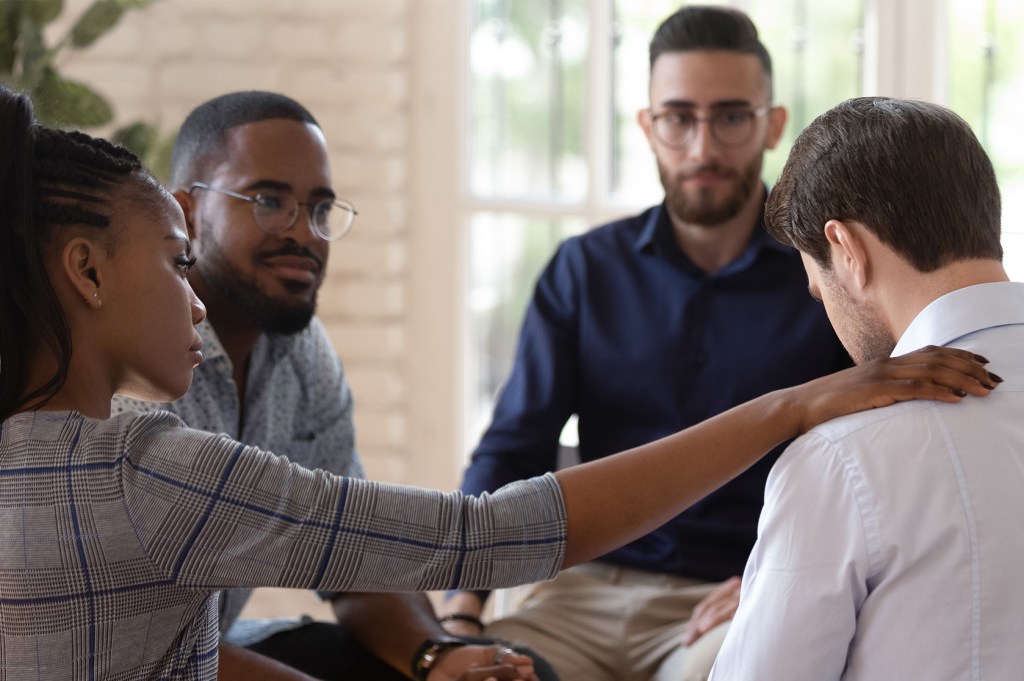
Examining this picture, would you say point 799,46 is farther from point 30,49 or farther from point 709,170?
point 30,49

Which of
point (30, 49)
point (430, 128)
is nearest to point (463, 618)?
point (430, 128)

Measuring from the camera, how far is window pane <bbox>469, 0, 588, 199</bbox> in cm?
284

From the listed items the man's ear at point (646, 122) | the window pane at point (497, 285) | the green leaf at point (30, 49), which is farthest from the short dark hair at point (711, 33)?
the green leaf at point (30, 49)

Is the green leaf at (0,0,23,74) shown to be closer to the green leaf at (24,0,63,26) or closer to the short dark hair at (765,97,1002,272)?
the green leaf at (24,0,63,26)

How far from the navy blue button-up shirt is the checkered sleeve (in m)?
0.88

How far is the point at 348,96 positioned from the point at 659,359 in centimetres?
115

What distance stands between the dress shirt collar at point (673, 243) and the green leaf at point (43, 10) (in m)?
1.32

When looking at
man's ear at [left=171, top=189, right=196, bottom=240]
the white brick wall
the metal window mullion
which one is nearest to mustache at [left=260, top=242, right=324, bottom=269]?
man's ear at [left=171, top=189, right=196, bottom=240]

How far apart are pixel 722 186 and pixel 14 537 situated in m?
1.46

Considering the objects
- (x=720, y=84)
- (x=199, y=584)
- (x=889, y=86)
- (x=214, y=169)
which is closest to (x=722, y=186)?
(x=720, y=84)

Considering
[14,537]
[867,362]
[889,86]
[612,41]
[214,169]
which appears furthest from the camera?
[612,41]

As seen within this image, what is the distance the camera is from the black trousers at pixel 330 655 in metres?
1.72

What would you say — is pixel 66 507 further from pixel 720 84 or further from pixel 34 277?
pixel 720 84

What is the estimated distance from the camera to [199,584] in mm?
1118
